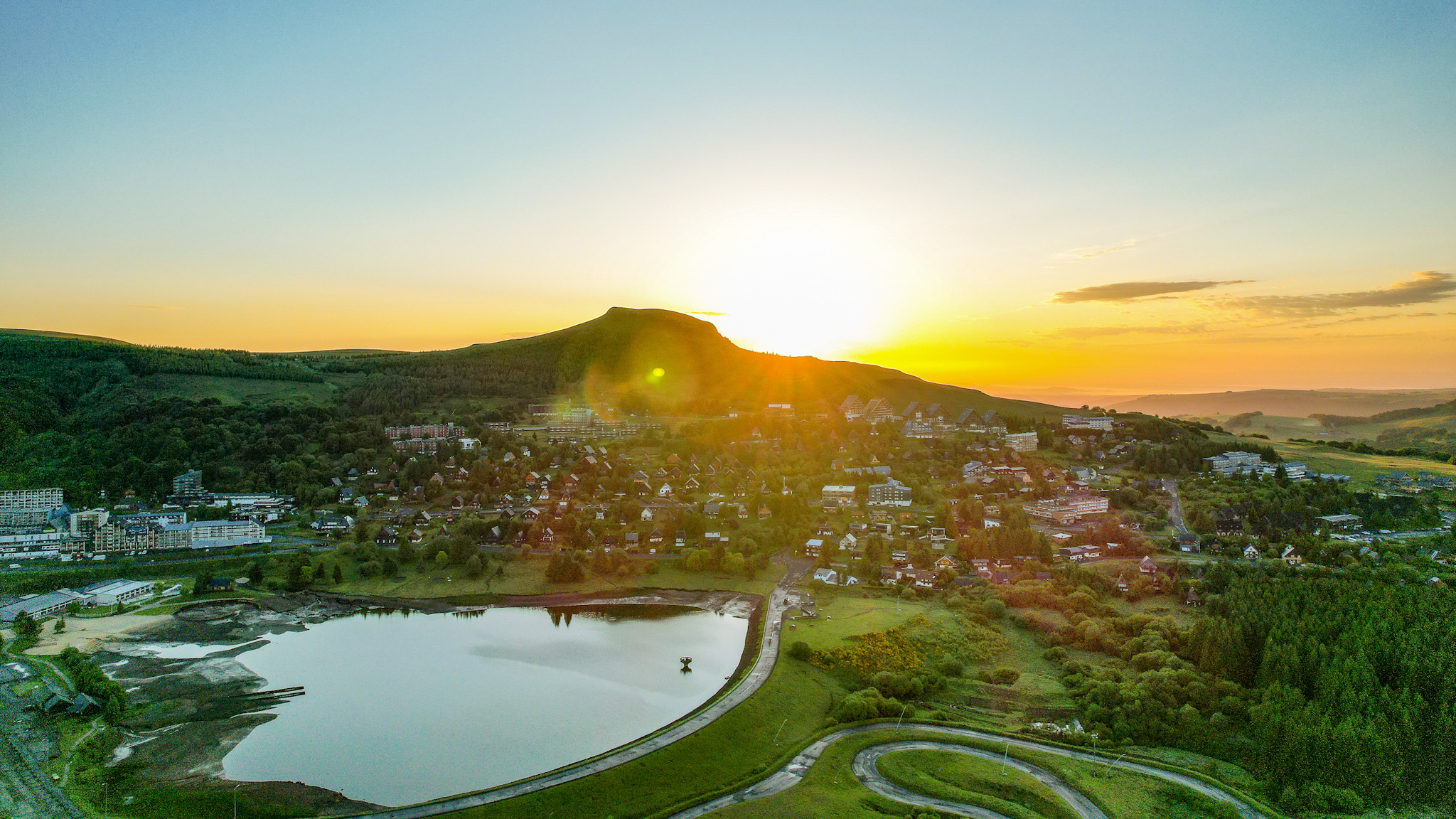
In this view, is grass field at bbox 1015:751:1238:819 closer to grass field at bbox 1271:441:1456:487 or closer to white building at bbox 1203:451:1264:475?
white building at bbox 1203:451:1264:475

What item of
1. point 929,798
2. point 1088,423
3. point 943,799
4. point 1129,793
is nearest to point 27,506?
point 929,798

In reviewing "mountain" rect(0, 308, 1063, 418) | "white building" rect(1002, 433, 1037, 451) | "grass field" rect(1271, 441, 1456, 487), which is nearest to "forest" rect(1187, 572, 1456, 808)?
"grass field" rect(1271, 441, 1456, 487)

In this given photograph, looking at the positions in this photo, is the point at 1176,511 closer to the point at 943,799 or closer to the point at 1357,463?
the point at 1357,463

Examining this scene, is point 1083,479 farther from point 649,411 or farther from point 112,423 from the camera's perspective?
point 112,423

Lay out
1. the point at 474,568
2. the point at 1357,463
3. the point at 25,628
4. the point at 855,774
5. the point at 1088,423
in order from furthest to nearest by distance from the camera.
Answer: the point at 1088,423, the point at 1357,463, the point at 474,568, the point at 25,628, the point at 855,774

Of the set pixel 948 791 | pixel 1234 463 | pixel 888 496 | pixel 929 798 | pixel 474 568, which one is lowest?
pixel 929 798
